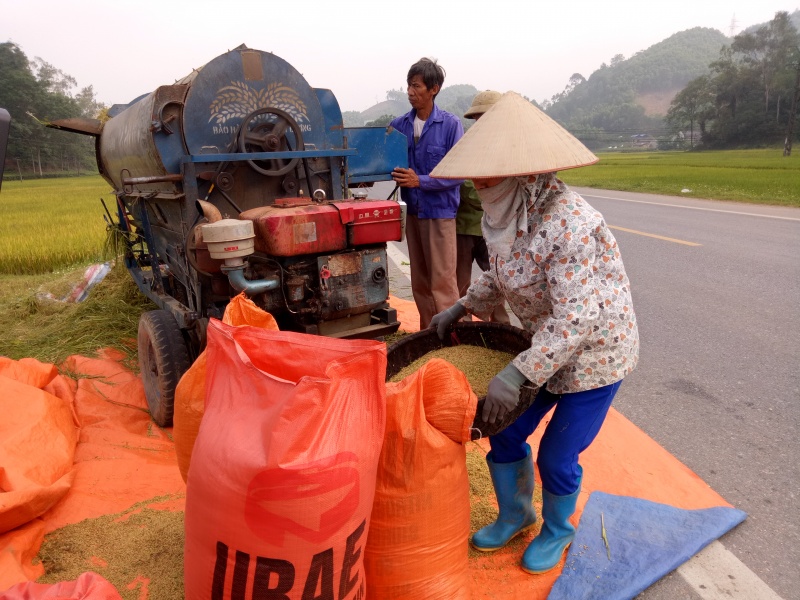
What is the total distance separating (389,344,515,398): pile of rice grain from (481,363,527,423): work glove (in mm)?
281

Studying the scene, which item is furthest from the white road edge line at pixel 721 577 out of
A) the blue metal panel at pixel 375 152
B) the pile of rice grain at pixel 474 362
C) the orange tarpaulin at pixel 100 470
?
the blue metal panel at pixel 375 152

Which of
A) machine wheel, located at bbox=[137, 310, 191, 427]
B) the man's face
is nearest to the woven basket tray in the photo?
machine wheel, located at bbox=[137, 310, 191, 427]

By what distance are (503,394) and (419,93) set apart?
3040 mm

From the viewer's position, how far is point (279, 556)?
1.50m

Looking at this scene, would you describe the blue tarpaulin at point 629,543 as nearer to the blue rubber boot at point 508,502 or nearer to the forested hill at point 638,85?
the blue rubber boot at point 508,502

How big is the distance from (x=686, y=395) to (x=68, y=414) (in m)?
3.58

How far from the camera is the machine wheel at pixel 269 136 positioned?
355 cm

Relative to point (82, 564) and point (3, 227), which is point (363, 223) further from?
point (3, 227)

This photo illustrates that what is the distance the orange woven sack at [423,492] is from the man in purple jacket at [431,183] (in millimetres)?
2542

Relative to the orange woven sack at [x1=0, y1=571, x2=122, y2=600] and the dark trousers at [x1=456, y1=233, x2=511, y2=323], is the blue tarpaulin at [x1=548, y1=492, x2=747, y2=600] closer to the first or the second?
the orange woven sack at [x1=0, y1=571, x2=122, y2=600]

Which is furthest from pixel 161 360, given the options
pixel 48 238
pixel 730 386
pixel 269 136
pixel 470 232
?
pixel 48 238

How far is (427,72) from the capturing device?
168 inches

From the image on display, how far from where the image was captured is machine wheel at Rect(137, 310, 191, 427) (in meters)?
3.39

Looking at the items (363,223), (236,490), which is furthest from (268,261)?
(236,490)
